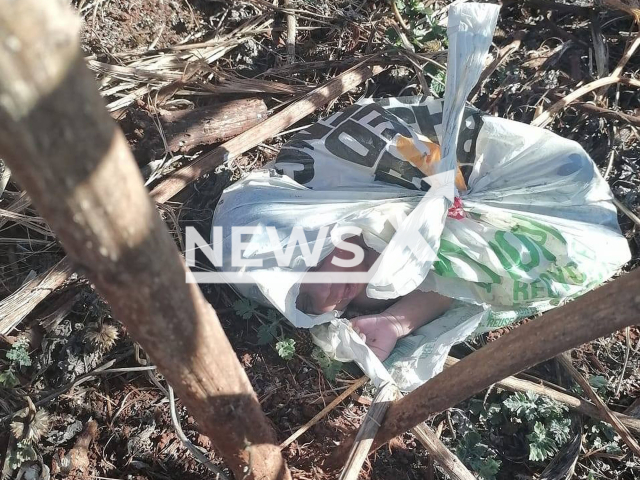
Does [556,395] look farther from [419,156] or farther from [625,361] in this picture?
[419,156]

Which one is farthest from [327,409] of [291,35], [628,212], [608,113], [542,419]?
[608,113]

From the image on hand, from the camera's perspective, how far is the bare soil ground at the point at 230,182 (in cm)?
141

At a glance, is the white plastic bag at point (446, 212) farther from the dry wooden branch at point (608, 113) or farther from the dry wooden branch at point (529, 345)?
the dry wooden branch at point (608, 113)

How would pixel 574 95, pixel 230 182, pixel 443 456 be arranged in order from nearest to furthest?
pixel 443 456 < pixel 230 182 < pixel 574 95

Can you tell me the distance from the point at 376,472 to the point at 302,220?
64 cm

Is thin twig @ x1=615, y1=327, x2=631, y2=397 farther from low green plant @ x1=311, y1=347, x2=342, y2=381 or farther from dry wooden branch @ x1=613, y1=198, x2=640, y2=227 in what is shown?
low green plant @ x1=311, y1=347, x2=342, y2=381

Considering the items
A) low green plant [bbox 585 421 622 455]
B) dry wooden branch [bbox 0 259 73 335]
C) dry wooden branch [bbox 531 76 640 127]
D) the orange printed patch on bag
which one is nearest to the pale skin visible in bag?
the orange printed patch on bag

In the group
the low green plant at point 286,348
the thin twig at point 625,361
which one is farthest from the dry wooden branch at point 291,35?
the thin twig at point 625,361

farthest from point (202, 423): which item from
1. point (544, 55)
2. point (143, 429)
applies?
point (544, 55)

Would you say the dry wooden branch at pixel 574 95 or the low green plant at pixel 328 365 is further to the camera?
the dry wooden branch at pixel 574 95

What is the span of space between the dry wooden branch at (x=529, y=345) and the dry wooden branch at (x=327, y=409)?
238mm

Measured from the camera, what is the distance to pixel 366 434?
1.21 m

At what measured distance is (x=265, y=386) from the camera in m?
1.50

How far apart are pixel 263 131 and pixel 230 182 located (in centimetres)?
19
